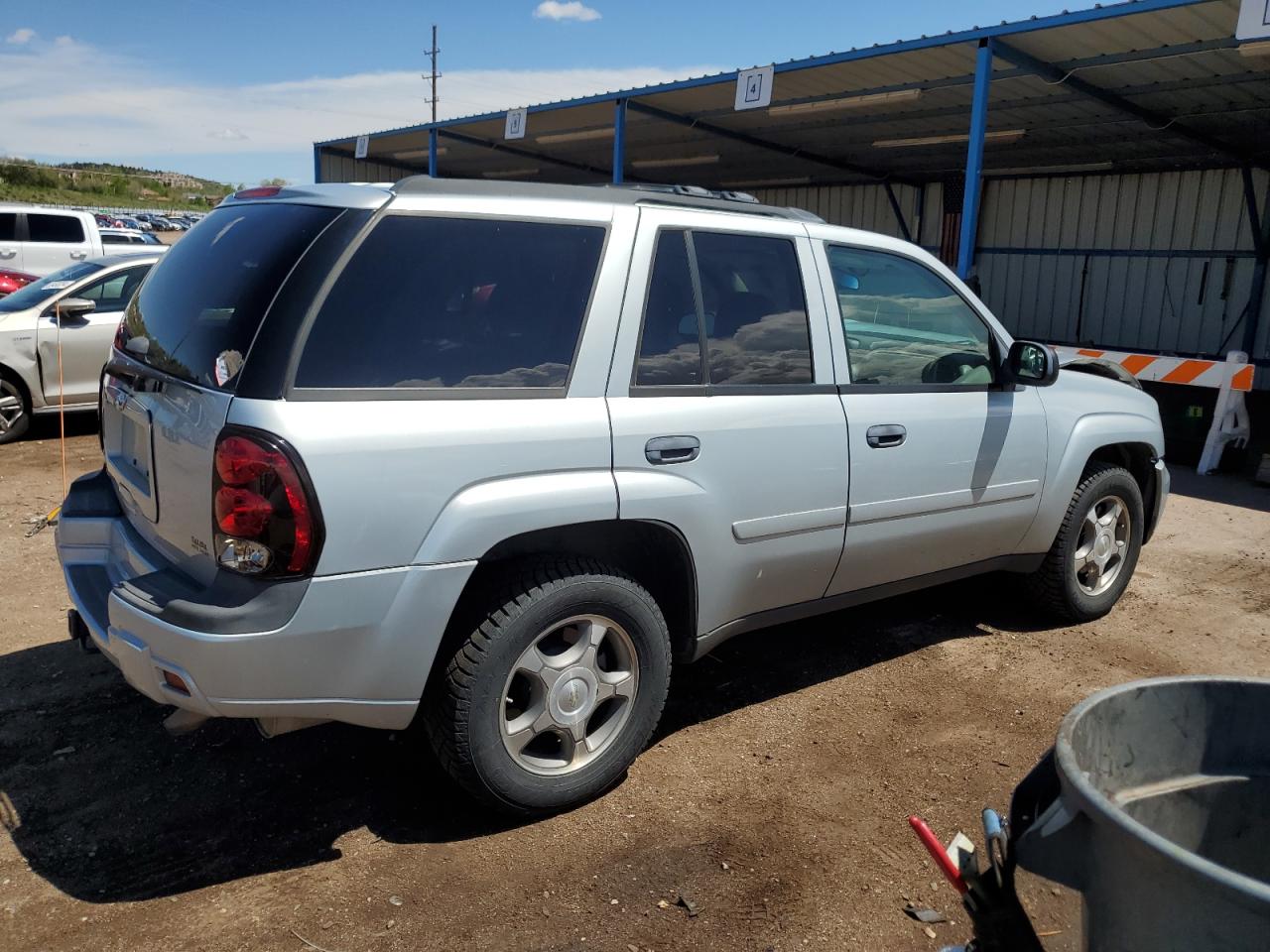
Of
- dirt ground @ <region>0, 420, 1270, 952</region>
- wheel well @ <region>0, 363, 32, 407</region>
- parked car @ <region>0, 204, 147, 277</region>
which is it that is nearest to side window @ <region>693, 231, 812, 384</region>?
dirt ground @ <region>0, 420, 1270, 952</region>

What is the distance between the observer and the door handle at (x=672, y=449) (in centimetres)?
326

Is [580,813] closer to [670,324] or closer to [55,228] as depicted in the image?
[670,324]

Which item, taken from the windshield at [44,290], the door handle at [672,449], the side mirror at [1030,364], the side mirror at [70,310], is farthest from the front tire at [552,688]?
the windshield at [44,290]

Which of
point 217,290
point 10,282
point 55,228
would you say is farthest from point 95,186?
point 217,290

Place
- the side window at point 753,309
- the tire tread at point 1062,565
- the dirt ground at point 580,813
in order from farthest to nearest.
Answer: the tire tread at point 1062,565, the side window at point 753,309, the dirt ground at point 580,813

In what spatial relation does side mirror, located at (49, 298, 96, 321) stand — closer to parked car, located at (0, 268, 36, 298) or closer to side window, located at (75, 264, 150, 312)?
side window, located at (75, 264, 150, 312)

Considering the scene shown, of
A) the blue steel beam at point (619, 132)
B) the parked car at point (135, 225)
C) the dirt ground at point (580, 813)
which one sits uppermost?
the blue steel beam at point (619, 132)

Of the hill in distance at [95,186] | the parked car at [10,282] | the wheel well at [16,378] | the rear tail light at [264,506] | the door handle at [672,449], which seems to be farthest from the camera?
the hill in distance at [95,186]

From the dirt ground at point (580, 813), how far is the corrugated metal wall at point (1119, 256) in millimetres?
11798

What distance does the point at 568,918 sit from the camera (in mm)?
2826

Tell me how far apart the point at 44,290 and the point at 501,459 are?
8195mm

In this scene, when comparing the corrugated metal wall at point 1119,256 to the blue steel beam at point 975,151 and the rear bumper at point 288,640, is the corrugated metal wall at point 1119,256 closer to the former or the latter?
the blue steel beam at point 975,151

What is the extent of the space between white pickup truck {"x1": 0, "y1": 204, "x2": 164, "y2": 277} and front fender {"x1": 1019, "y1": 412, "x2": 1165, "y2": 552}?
16440mm

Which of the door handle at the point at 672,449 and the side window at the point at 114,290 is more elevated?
the side window at the point at 114,290
